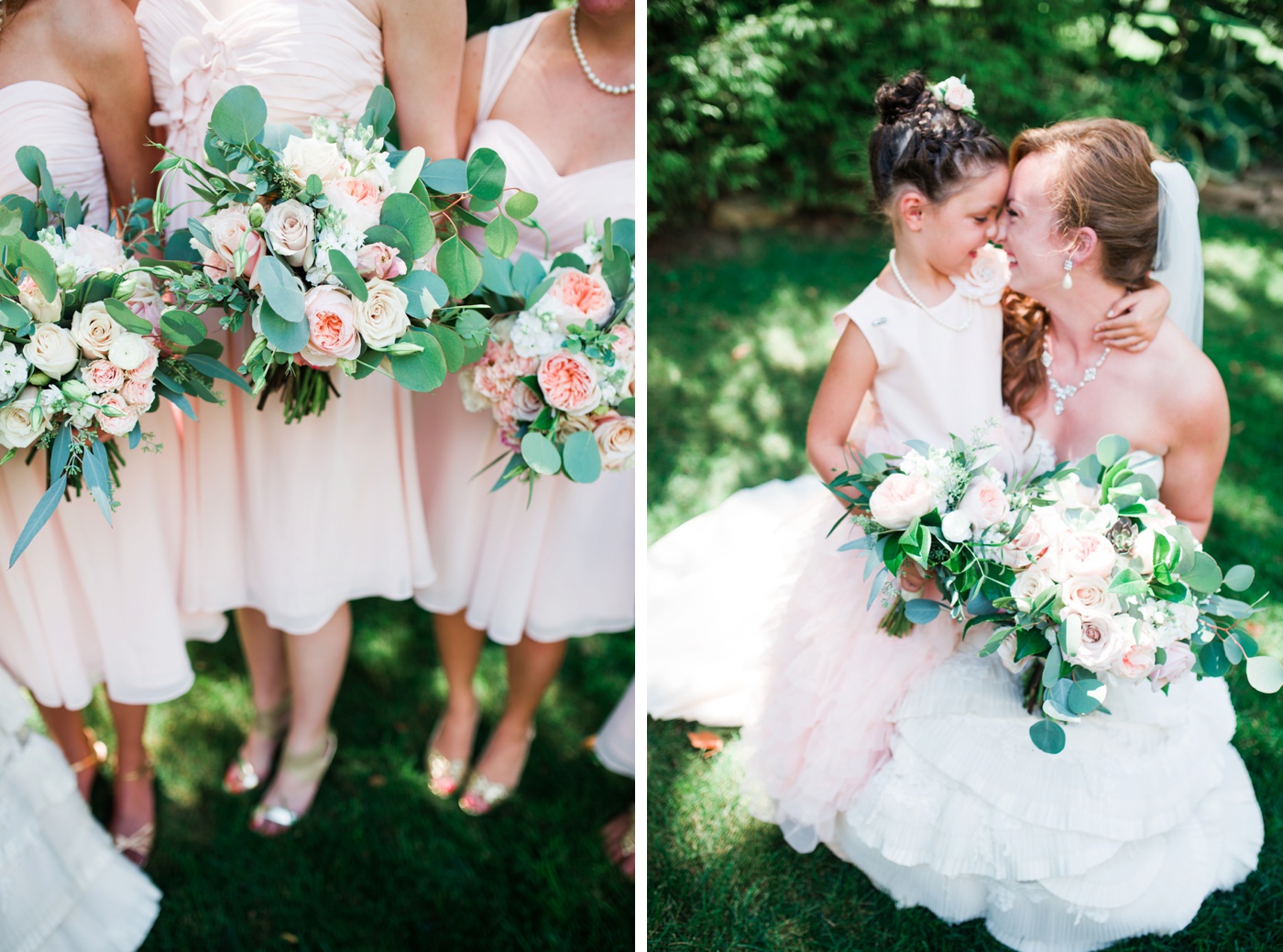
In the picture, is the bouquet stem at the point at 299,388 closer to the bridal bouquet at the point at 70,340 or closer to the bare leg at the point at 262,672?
the bridal bouquet at the point at 70,340

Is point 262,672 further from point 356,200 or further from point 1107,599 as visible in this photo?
point 1107,599

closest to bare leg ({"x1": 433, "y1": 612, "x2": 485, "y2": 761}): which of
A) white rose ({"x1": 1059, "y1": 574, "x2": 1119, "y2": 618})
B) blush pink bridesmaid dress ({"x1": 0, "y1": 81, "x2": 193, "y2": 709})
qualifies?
blush pink bridesmaid dress ({"x1": 0, "y1": 81, "x2": 193, "y2": 709})

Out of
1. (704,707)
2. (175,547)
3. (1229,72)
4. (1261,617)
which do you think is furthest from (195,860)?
(1229,72)

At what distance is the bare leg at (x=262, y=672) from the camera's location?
3186 mm

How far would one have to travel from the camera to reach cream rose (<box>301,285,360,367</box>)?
6.59 feet

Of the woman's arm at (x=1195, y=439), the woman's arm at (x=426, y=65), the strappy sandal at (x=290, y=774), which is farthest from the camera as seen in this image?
the strappy sandal at (x=290, y=774)

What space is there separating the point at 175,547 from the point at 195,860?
39.2 inches

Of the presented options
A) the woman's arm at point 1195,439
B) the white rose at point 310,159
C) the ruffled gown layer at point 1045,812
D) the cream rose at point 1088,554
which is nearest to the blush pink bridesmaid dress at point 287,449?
the white rose at point 310,159

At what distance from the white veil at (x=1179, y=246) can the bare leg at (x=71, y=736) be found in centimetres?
316

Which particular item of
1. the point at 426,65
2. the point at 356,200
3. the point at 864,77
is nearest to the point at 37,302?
the point at 356,200

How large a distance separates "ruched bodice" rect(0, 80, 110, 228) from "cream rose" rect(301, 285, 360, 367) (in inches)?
29.5

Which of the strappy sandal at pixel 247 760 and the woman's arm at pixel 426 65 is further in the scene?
the strappy sandal at pixel 247 760

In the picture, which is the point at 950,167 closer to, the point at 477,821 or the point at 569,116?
the point at 569,116

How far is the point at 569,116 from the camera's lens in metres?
2.70
